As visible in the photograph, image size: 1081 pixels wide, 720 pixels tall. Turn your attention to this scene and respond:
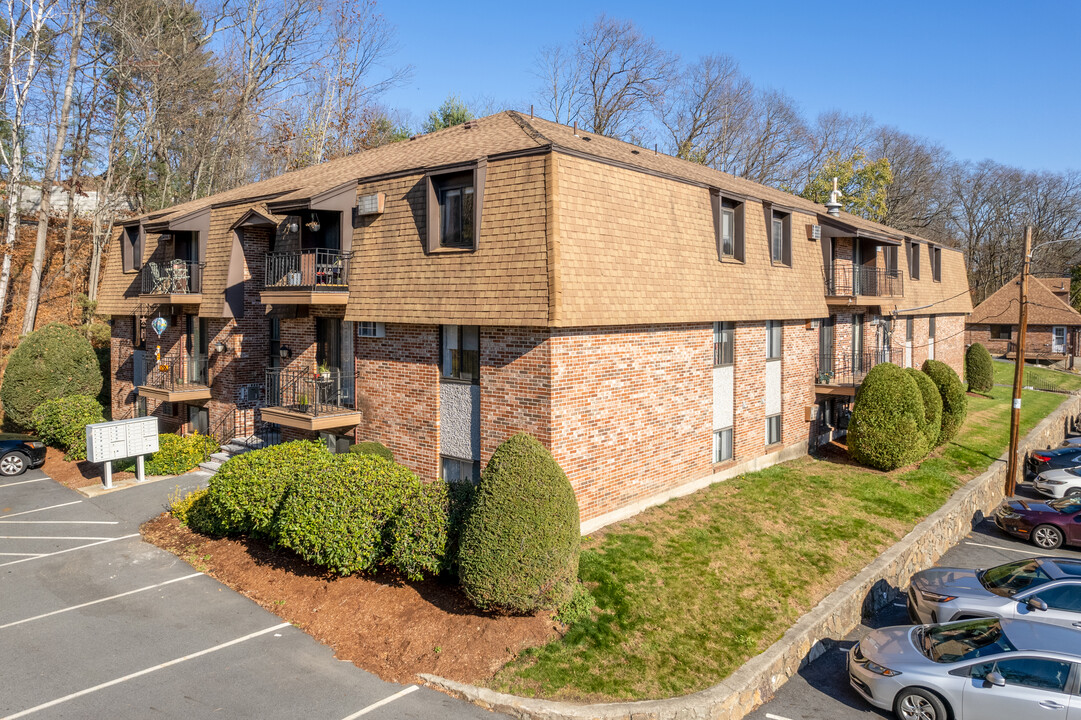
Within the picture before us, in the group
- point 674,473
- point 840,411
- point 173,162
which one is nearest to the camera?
point 674,473

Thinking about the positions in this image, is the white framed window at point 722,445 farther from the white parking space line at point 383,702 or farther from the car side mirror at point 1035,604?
the white parking space line at point 383,702

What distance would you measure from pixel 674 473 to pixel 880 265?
14.2 metres

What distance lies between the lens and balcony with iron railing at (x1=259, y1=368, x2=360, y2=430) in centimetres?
1444

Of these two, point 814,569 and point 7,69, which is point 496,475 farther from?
point 7,69

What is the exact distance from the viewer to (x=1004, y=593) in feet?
36.8

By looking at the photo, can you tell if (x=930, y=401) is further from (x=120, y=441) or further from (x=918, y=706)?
(x=120, y=441)

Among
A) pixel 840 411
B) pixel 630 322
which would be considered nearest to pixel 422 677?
pixel 630 322

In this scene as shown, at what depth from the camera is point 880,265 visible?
76.2ft

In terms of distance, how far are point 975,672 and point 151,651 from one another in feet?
37.9

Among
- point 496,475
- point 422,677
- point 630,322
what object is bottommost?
point 422,677

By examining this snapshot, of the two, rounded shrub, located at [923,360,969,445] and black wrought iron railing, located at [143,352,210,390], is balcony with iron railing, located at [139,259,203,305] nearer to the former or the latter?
black wrought iron railing, located at [143,352,210,390]

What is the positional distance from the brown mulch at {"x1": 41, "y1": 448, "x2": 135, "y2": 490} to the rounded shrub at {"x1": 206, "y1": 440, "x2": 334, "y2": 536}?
7.50 metres

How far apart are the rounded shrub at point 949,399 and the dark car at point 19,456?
1155 inches

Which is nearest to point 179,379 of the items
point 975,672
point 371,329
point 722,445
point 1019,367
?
point 371,329
